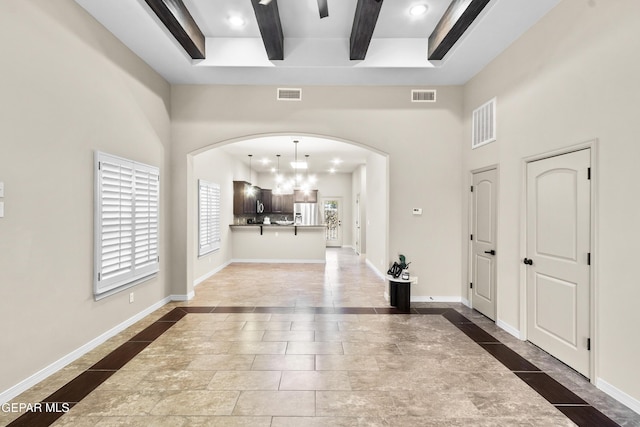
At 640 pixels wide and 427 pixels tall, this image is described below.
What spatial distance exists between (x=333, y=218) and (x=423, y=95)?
26.0 feet

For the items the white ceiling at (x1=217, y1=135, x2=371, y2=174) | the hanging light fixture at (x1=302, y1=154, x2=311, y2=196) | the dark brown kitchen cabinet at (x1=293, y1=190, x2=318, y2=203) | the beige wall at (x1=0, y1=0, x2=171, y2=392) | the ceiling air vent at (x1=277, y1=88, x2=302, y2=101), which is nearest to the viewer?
the beige wall at (x1=0, y1=0, x2=171, y2=392)

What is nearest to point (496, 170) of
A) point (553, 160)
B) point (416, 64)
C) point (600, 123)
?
point (553, 160)

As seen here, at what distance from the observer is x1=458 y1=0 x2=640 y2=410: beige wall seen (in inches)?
87.9

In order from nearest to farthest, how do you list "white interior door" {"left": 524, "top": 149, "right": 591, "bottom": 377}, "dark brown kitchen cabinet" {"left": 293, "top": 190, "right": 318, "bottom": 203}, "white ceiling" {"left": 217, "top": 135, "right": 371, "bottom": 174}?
"white interior door" {"left": 524, "top": 149, "right": 591, "bottom": 377} → "white ceiling" {"left": 217, "top": 135, "right": 371, "bottom": 174} → "dark brown kitchen cabinet" {"left": 293, "top": 190, "right": 318, "bottom": 203}

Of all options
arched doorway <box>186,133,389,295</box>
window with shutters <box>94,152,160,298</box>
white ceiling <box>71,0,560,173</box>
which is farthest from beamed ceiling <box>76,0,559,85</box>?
window with shutters <box>94,152,160,298</box>

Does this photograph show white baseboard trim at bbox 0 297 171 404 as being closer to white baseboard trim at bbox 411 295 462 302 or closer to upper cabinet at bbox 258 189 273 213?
white baseboard trim at bbox 411 295 462 302

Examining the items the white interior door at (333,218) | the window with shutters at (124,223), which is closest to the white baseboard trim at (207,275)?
the window with shutters at (124,223)

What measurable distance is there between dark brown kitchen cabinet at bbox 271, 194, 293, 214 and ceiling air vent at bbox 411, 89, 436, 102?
23.3 feet

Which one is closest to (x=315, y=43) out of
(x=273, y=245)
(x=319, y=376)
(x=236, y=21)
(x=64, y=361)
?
(x=236, y=21)

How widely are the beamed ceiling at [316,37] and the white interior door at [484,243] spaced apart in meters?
1.63

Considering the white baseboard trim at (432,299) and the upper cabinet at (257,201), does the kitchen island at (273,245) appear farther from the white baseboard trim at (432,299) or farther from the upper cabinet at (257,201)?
the white baseboard trim at (432,299)

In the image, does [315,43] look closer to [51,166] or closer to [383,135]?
[383,135]

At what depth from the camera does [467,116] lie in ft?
15.1

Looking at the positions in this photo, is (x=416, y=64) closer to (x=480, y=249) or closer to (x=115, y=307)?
(x=480, y=249)
